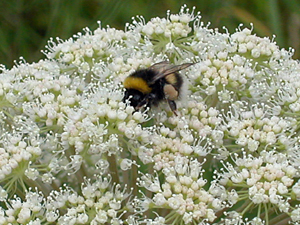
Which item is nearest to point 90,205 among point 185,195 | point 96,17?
point 185,195

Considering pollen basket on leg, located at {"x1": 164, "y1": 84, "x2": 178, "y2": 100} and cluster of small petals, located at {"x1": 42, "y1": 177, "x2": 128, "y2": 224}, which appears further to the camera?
pollen basket on leg, located at {"x1": 164, "y1": 84, "x2": 178, "y2": 100}

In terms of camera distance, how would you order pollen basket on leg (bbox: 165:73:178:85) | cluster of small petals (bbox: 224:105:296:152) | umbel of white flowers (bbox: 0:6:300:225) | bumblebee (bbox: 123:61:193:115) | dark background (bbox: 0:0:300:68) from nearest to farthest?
umbel of white flowers (bbox: 0:6:300:225) → cluster of small petals (bbox: 224:105:296:152) → bumblebee (bbox: 123:61:193:115) → pollen basket on leg (bbox: 165:73:178:85) → dark background (bbox: 0:0:300:68)

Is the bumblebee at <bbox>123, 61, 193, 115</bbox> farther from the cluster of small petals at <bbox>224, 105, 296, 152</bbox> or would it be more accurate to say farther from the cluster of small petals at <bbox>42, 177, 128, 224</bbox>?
the cluster of small petals at <bbox>42, 177, 128, 224</bbox>

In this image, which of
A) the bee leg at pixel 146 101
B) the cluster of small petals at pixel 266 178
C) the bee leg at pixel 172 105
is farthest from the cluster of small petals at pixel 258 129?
the bee leg at pixel 146 101

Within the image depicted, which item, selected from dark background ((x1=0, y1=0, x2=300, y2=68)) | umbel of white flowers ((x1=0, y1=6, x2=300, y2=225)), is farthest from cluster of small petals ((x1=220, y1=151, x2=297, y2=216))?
dark background ((x1=0, y1=0, x2=300, y2=68))

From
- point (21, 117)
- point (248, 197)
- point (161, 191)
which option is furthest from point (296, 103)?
point (21, 117)

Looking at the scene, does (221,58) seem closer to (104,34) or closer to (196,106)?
(196,106)

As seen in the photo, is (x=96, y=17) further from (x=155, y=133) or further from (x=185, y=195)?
(x=185, y=195)
